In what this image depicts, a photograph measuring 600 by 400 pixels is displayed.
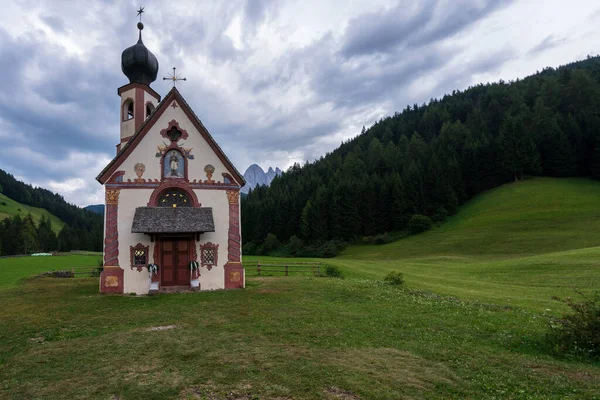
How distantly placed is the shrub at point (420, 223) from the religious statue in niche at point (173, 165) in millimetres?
55287

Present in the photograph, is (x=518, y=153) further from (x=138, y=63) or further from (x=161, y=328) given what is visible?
(x=161, y=328)

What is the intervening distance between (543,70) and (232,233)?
7163 inches

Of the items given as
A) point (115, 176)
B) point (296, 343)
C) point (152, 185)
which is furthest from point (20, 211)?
point (296, 343)

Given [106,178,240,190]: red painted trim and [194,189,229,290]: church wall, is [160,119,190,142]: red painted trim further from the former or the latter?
[194,189,229,290]: church wall

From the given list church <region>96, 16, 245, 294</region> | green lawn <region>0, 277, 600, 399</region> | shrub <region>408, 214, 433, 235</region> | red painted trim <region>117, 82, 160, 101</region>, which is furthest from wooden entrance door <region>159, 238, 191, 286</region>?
shrub <region>408, 214, 433, 235</region>

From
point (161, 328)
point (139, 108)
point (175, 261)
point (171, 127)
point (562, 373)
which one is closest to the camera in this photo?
point (562, 373)

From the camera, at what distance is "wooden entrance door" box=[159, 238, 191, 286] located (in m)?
21.6

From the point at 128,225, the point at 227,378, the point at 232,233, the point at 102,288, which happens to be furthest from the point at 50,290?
the point at 227,378

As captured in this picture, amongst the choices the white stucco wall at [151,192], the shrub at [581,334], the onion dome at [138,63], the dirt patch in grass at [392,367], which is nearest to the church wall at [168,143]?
A: the white stucco wall at [151,192]

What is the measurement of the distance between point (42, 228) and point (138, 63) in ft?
367

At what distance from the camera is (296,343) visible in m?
10.8

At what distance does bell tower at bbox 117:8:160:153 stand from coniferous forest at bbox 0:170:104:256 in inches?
3656

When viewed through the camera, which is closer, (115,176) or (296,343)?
(296,343)

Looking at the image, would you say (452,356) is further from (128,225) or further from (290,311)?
→ (128,225)
